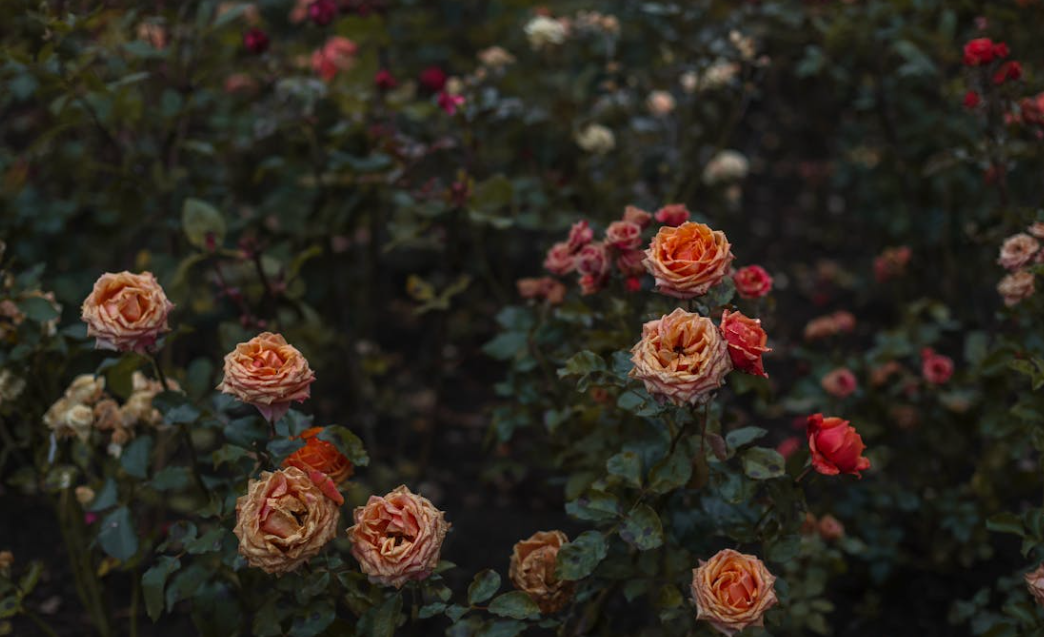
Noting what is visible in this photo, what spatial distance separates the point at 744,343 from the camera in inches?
52.6

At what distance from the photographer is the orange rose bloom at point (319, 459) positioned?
146 centimetres

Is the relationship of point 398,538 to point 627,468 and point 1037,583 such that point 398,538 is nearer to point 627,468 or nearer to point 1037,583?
point 627,468

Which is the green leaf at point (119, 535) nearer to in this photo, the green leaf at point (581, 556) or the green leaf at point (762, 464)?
the green leaf at point (581, 556)

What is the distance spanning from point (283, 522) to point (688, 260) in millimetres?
644

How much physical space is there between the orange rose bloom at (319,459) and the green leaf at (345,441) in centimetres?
1

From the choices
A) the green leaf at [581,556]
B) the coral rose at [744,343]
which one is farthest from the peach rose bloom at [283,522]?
the coral rose at [744,343]

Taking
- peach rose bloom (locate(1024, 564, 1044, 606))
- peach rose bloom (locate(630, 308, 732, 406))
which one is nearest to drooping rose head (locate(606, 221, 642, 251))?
peach rose bloom (locate(630, 308, 732, 406))

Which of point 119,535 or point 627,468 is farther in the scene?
point 119,535

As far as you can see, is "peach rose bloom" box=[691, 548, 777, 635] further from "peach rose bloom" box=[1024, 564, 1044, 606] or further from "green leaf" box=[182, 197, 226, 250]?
"green leaf" box=[182, 197, 226, 250]

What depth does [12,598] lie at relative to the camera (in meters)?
1.71

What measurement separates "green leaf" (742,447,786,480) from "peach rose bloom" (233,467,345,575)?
0.59 metres

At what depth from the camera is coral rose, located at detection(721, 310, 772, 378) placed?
4.37 ft

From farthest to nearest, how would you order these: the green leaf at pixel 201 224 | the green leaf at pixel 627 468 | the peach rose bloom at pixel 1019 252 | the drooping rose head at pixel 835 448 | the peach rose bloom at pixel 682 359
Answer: the green leaf at pixel 201 224 → the peach rose bloom at pixel 1019 252 → the green leaf at pixel 627 468 → the drooping rose head at pixel 835 448 → the peach rose bloom at pixel 682 359

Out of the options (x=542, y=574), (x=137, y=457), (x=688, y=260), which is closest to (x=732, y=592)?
(x=542, y=574)
